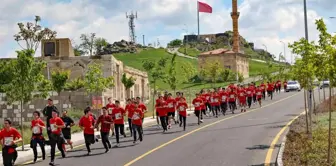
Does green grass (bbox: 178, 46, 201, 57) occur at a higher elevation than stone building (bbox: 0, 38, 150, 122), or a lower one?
higher

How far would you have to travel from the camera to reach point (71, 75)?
4300cm

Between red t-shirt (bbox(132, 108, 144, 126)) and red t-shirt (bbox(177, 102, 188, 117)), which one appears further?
red t-shirt (bbox(177, 102, 188, 117))

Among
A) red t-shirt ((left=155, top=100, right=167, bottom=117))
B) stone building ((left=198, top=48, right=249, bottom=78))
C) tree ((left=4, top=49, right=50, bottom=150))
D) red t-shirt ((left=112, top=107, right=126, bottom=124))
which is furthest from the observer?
stone building ((left=198, top=48, right=249, bottom=78))

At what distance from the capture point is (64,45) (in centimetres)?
4922

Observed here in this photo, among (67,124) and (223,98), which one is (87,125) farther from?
(223,98)

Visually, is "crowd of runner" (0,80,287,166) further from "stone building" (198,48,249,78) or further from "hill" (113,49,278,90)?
"hill" (113,49,278,90)

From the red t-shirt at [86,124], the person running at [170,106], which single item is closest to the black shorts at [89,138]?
the red t-shirt at [86,124]

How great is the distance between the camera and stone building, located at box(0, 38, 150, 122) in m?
38.7

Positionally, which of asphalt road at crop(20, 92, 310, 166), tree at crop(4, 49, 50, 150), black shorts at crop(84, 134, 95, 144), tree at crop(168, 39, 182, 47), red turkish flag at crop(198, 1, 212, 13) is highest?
tree at crop(168, 39, 182, 47)

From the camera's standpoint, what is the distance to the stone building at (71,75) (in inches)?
1524

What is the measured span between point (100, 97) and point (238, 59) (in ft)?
223

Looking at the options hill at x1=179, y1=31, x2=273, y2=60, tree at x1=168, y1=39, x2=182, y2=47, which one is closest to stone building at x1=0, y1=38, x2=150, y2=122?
hill at x1=179, y1=31, x2=273, y2=60

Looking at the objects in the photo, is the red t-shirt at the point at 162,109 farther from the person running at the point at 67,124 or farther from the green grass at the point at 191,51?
the green grass at the point at 191,51

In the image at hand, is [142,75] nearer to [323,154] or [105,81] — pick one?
[105,81]
